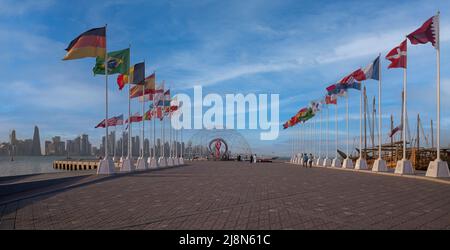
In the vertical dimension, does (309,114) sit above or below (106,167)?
above

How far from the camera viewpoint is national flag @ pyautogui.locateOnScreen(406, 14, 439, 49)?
19.9 m

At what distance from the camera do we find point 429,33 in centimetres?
2009

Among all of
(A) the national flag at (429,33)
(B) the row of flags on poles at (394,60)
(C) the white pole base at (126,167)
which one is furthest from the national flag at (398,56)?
(C) the white pole base at (126,167)

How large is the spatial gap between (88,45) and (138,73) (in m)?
7.39

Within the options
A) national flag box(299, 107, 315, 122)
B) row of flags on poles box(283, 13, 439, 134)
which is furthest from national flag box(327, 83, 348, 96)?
national flag box(299, 107, 315, 122)

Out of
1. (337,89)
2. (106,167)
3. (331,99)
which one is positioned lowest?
(106,167)

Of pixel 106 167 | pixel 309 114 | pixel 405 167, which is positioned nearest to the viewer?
pixel 405 167

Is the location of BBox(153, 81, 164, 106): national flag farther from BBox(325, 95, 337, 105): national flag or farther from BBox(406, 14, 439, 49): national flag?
BBox(406, 14, 439, 49): national flag

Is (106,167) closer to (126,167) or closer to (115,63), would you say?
(126,167)

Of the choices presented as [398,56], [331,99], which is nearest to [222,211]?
[398,56]

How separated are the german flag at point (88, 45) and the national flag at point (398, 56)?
15898mm
